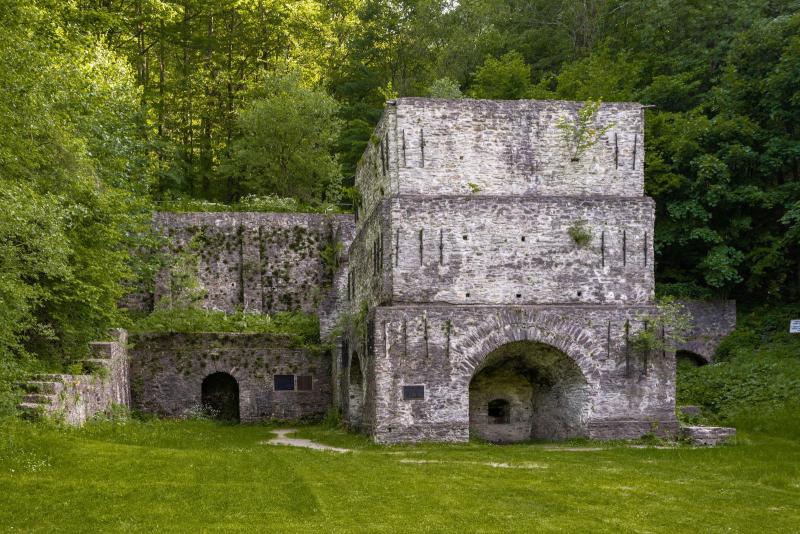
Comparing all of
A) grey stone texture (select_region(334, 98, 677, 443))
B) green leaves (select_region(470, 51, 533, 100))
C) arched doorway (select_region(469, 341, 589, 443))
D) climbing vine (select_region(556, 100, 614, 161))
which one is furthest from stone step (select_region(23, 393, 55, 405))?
green leaves (select_region(470, 51, 533, 100))

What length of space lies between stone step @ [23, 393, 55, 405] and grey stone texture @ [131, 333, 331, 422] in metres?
11.2

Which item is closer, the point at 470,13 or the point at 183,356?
the point at 183,356

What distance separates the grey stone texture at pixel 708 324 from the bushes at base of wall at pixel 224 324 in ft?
50.9

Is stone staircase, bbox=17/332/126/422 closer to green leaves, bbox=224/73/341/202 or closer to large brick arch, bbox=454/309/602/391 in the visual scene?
large brick arch, bbox=454/309/602/391

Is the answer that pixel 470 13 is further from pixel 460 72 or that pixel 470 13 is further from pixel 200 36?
pixel 200 36

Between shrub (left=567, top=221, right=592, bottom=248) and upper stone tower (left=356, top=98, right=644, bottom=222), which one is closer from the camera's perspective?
shrub (left=567, top=221, right=592, bottom=248)

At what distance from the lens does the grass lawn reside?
1204cm

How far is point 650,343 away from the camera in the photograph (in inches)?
904

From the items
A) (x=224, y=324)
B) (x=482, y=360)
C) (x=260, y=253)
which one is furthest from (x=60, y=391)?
(x=260, y=253)

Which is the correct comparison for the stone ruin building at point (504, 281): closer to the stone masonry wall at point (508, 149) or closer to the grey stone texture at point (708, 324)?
the stone masonry wall at point (508, 149)

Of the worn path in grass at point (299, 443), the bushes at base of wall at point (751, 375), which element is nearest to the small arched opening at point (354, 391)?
the worn path in grass at point (299, 443)

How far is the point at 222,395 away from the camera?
32.1 meters

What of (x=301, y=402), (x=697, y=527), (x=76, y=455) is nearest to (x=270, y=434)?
(x=301, y=402)

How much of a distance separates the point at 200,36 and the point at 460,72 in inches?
596
